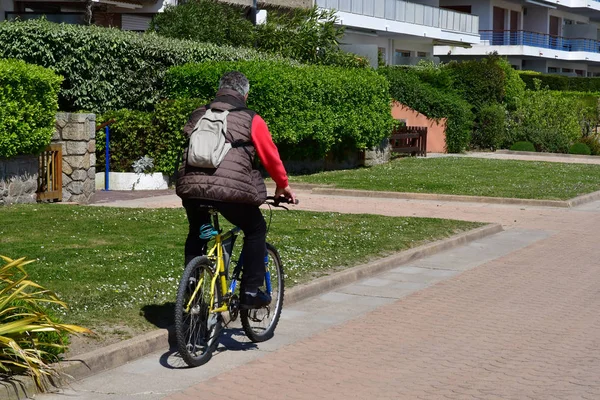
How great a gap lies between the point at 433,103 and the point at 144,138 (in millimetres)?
15610

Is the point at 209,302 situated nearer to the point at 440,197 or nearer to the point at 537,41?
the point at 440,197

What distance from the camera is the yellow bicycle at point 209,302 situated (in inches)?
286

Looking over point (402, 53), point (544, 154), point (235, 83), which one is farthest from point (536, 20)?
point (235, 83)

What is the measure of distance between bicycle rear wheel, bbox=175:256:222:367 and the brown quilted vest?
47 cm

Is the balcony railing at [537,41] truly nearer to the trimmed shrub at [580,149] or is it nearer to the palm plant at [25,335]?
the trimmed shrub at [580,149]

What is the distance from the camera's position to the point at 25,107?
16.2m

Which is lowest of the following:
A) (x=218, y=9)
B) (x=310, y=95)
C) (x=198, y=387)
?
Answer: (x=198, y=387)

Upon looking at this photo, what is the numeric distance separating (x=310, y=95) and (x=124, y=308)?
15781 mm

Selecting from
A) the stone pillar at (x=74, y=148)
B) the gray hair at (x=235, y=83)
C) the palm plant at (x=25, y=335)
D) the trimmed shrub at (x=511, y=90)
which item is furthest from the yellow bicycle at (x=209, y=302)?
the trimmed shrub at (x=511, y=90)

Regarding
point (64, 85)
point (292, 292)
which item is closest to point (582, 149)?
point (64, 85)

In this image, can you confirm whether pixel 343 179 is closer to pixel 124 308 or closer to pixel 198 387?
pixel 124 308

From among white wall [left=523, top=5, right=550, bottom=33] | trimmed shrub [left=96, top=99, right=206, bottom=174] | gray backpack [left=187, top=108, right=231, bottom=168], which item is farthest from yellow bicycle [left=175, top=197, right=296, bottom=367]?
white wall [left=523, top=5, right=550, bottom=33]

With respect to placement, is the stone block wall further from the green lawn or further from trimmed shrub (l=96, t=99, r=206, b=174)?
the green lawn

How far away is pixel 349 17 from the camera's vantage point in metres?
43.4
